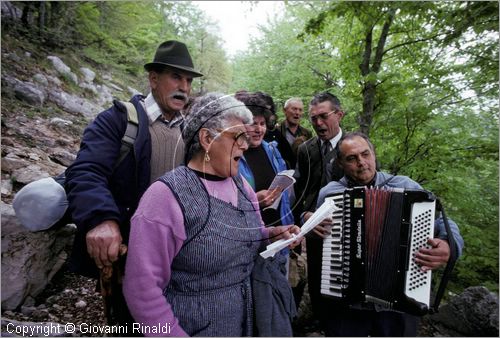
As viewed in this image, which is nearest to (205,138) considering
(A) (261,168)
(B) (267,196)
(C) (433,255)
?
(B) (267,196)

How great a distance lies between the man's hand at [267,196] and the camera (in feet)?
5.63

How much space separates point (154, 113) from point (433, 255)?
197 centimetres

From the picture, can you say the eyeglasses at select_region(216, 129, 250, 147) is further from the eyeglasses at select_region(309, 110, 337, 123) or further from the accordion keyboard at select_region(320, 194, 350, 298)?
the eyeglasses at select_region(309, 110, 337, 123)

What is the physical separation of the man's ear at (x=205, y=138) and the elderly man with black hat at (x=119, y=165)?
31 centimetres

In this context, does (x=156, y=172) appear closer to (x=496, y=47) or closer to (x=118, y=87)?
(x=496, y=47)

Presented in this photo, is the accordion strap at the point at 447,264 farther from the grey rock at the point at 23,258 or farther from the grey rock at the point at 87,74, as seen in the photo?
the grey rock at the point at 87,74

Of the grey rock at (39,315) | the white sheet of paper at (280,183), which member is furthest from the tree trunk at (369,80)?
the grey rock at (39,315)

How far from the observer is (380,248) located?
1.95 meters

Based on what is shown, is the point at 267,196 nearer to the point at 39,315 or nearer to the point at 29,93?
the point at 39,315

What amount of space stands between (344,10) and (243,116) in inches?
120

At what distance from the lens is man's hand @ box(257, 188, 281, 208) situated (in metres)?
1.72

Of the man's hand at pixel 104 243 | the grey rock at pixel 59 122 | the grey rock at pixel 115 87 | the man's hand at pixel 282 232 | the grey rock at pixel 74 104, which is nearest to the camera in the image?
the man's hand at pixel 104 243

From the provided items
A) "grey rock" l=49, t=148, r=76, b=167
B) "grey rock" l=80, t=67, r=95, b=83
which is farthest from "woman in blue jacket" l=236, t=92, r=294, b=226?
"grey rock" l=80, t=67, r=95, b=83

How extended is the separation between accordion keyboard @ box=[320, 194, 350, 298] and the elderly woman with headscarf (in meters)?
0.75
